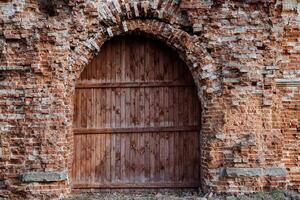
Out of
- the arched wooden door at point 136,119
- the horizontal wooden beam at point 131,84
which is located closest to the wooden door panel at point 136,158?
the arched wooden door at point 136,119

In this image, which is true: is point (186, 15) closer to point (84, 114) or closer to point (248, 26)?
point (248, 26)

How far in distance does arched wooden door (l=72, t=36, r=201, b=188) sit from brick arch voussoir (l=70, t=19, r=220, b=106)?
1.45 ft

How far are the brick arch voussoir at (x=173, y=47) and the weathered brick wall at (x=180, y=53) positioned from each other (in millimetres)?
17

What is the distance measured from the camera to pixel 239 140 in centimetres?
680

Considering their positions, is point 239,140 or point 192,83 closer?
point 239,140

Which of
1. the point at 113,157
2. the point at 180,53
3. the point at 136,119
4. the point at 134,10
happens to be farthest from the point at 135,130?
the point at 134,10

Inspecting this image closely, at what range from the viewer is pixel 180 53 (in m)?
7.10

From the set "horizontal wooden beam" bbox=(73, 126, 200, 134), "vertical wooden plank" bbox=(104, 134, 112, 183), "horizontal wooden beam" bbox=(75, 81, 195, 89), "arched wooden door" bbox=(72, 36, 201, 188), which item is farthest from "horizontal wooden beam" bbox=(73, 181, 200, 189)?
"horizontal wooden beam" bbox=(75, 81, 195, 89)

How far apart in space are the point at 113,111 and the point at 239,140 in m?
2.31

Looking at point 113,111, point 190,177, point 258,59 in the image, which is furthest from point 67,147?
point 258,59

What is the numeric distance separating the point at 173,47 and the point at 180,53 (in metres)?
0.16

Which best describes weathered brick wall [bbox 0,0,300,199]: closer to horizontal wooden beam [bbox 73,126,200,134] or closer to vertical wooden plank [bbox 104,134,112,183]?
horizontal wooden beam [bbox 73,126,200,134]

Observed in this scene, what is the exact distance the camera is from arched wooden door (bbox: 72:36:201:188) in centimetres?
740

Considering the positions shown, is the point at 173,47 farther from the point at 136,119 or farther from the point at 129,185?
the point at 129,185
